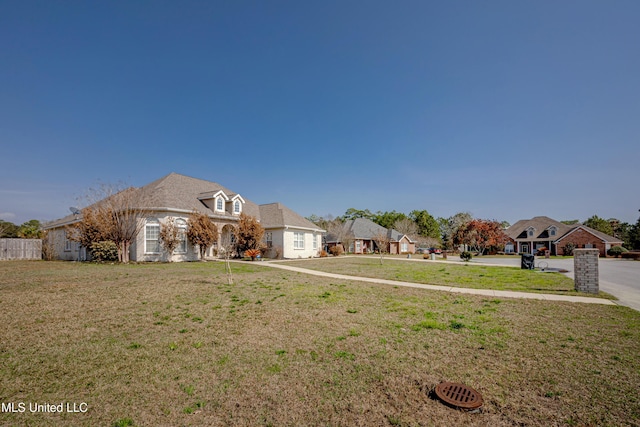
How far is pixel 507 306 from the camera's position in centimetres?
836

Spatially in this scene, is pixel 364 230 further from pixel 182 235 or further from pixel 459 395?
pixel 459 395

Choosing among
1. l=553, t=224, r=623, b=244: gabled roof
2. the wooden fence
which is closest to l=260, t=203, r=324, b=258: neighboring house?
the wooden fence

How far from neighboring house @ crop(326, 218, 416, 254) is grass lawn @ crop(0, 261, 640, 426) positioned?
39.0 meters

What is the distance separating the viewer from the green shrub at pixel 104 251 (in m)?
20.1

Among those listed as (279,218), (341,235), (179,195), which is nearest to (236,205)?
Result: (279,218)

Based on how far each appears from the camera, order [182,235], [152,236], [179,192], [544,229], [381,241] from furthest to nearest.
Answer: [544,229] → [381,241] → [179,192] → [182,235] → [152,236]

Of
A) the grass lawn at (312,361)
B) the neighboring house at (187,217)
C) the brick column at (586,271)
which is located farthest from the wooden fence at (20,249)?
the brick column at (586,271)

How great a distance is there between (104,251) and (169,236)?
404 centimetres

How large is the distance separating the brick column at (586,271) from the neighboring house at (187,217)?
72.2 ft

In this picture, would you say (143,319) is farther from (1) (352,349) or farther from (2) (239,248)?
(2) (239,248)

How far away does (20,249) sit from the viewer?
92.3 feet

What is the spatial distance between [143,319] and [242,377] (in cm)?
397

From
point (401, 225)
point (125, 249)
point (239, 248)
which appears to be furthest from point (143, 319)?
point (401, 225)

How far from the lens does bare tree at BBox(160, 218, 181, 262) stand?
22.0 m
